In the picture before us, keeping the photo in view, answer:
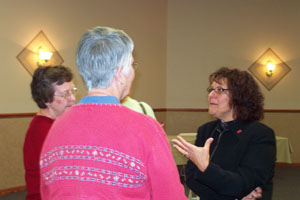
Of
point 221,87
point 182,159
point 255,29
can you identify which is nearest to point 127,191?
point 221,87

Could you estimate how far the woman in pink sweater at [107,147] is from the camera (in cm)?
104

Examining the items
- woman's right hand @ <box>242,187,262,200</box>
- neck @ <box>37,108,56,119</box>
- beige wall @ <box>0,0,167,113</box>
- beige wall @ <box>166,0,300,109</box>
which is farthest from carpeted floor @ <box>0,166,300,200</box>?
woman's right hand @ <box>242,187,262,200</box>

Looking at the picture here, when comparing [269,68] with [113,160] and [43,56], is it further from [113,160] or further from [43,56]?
[113,160]

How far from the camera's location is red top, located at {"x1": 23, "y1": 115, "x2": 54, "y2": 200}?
198cm

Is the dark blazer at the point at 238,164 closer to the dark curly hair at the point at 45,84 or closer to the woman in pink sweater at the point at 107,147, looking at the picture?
the woman in pink sweater at the point at 107,147

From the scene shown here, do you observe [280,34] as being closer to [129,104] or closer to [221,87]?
[221,87]

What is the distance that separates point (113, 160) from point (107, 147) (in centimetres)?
5

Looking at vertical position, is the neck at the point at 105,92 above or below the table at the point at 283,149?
above

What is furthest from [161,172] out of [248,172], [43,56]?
[43,56]

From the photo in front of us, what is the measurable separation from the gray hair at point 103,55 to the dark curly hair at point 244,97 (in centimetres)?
130

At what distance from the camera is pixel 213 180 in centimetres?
186

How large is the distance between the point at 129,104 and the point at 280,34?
7.55 meters

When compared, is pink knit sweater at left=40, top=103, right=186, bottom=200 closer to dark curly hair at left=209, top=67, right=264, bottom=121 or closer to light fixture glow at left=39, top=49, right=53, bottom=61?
dark curly hair at left=209, top=67, right=264, bottom=121

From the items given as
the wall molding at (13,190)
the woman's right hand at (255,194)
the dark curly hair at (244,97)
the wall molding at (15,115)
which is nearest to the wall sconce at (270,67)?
the wall molding at (15,115)
